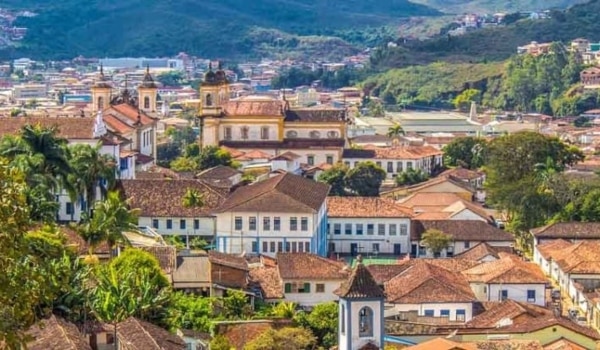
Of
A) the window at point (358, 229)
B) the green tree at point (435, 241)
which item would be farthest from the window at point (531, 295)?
the window at point (358, 229)

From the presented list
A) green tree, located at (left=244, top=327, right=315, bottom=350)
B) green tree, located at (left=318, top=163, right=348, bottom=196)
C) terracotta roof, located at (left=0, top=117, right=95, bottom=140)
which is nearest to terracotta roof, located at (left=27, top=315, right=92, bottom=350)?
green tree, located at (left=244, top=327, right=315, bottom=350)

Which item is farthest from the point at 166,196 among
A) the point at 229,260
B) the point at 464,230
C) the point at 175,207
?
the point at 464,230

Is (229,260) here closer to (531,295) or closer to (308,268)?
→ (308,268)

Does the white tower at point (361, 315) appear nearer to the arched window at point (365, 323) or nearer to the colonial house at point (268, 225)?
the arched window at point (365, 323)

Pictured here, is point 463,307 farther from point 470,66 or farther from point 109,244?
point 470,66

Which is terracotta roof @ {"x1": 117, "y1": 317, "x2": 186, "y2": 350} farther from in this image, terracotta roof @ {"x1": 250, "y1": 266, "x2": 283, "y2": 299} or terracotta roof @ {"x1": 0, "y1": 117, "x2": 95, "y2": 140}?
terracotta roof @ {"x1": 0, "y1": 117, "x2": 95, "y2": 140}

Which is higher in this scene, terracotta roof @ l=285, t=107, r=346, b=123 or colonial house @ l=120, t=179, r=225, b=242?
terracotta roof @ l=285, t=107, r=346, b=123

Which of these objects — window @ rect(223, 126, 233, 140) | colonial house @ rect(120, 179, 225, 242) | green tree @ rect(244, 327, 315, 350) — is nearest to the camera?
green tree @ rect(244, 327, 315, 350)
